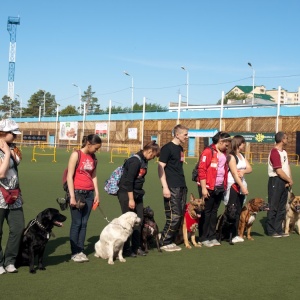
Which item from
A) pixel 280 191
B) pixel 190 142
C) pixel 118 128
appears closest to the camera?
pixel 280 191

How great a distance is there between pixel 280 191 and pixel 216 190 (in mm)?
1858

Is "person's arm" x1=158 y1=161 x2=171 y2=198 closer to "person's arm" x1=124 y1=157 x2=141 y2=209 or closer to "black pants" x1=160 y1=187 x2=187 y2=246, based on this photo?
"black pants" x1=160 y1=187 x2=187 y2=246

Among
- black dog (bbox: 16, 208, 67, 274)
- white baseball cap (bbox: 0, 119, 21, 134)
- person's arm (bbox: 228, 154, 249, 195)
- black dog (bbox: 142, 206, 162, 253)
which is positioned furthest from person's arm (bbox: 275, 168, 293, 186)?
white baseball cap (bbox: 0, 119, 21, 134)

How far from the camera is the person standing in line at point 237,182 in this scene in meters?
8.10

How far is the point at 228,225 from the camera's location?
8070 millimetres

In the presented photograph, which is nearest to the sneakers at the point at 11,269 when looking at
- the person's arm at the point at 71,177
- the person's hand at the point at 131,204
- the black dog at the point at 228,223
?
the person's arm at the point at 71,177

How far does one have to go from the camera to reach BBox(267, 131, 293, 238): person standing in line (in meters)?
8.82

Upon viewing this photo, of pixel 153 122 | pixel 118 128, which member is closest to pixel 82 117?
pixel 118 128

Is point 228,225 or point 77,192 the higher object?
point 77,192

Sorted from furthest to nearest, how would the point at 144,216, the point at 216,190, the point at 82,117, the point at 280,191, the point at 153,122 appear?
the point at 82,117
the point at 153,122
the point at 280,191
the point at 216,190
the point at 144,216

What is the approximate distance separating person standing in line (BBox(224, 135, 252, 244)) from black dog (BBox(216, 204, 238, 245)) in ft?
0.35

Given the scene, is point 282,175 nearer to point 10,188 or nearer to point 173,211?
point 173,211

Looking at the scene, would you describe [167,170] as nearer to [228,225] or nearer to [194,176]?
[194,176]

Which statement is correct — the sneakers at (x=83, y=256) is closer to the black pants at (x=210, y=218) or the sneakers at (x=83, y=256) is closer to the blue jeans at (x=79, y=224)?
the blue jeans at (x=79, y=224)
